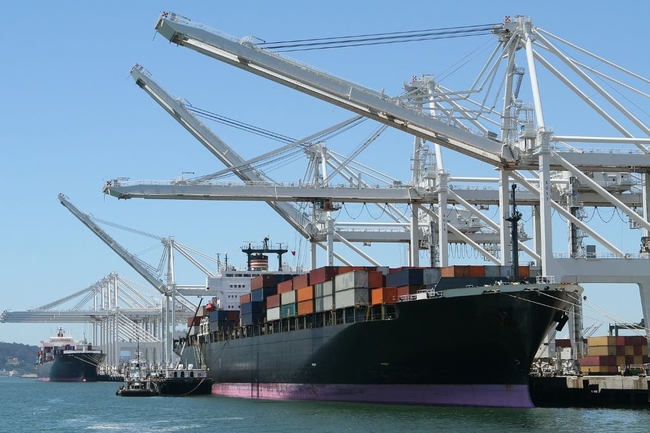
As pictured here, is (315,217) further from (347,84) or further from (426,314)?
(426,314)

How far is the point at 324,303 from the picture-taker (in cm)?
4019

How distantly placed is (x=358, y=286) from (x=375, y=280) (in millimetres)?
676

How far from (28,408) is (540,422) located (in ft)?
87.8

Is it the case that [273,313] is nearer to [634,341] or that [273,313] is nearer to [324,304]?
[324,304]

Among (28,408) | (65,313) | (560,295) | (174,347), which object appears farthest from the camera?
(65,313)

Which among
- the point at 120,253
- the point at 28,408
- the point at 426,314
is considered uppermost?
the point at 120,253

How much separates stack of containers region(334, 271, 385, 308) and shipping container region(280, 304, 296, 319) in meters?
4.66

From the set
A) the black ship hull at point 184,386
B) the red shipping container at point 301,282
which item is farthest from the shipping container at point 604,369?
the black ship hull at point 184,386

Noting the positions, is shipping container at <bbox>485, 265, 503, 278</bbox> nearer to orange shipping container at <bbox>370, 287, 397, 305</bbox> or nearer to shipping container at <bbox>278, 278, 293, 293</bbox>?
orange shipping container at <bbox>370, 287, 397, 305</bbox>

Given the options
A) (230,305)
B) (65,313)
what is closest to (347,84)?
(230,305)

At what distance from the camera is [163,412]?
1590 inches

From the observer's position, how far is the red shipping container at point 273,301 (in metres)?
45.4

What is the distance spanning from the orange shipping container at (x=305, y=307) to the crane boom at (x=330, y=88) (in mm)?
7380

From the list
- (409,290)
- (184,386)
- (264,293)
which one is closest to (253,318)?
(264,293)
